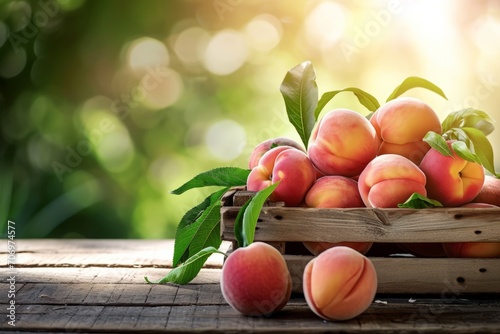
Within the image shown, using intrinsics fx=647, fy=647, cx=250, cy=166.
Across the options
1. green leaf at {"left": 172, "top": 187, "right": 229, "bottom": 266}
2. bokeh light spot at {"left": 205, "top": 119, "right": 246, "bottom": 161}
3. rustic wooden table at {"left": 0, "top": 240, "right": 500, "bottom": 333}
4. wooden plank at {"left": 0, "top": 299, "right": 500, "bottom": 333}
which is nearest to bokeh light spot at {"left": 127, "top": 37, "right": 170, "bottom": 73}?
bokeh light spot at {"left": 205, "top": 119, "right": 246, "bottom": 161}

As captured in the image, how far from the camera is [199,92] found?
2494 millimetres

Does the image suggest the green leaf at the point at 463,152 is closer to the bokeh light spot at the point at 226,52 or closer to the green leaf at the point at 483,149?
the green leaf at the point at 483,149

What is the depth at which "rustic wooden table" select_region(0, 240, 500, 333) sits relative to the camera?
0.75 metres

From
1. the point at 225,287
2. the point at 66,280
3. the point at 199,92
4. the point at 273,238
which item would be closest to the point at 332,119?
the point at 273,238

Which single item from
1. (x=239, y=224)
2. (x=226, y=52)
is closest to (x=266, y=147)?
(x=239, y=224)

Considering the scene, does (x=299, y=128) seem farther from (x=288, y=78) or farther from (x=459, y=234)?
(x=459, y=234)

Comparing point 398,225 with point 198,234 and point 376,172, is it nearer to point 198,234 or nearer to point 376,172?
point 376,172

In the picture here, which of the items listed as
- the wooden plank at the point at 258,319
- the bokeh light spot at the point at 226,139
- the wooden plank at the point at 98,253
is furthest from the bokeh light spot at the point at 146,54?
the wooden plank at the point at 258,319

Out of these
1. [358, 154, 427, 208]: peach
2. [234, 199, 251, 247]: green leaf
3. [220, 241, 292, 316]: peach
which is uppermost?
[358, 154, 427, 208]: peach

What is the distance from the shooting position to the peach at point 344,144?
0.98m

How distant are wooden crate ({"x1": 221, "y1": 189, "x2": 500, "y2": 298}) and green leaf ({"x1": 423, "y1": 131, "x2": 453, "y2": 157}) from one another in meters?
0.08

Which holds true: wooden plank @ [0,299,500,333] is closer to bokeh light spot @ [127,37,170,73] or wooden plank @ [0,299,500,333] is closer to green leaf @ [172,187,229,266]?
green leaf @ [172,187,229,266]

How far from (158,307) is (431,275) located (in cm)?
39

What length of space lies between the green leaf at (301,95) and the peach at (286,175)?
11 cm
